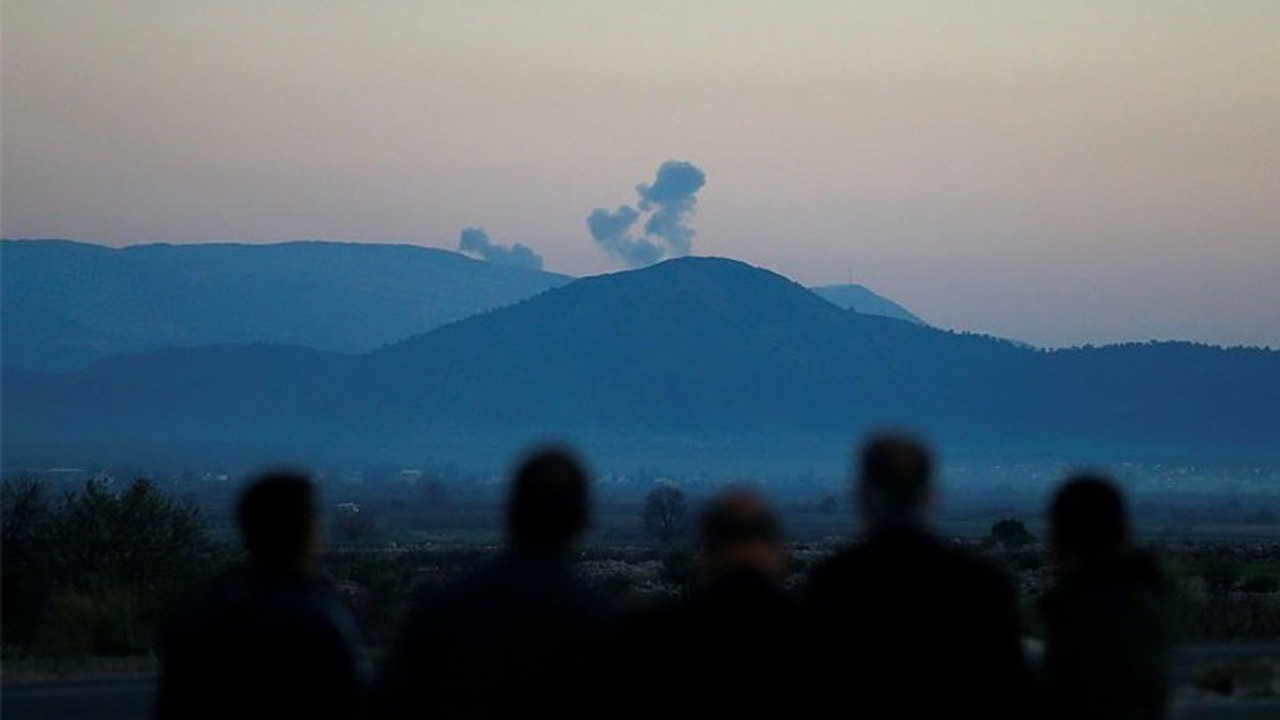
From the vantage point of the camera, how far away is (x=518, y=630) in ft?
25.0

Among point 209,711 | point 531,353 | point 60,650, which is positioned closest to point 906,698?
point 209,711

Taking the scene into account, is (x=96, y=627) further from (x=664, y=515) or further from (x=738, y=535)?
(x=664, y=515)

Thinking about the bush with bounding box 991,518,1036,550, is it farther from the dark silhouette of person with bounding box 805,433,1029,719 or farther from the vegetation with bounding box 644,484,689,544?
the dark silhouette of person with bounding box 805,433,1029,719

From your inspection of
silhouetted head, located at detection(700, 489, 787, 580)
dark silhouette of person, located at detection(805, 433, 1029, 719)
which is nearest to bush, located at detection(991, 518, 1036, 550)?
dark silhouette of person, located at detection(805, 433, 1029, 719)

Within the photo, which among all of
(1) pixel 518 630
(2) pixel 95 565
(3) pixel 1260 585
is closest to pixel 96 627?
(2) pixel 95 565

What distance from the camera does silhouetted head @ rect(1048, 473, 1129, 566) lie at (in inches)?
331

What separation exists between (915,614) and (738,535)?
611mm

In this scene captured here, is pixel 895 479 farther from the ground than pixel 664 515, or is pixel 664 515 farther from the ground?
pixel 664 515

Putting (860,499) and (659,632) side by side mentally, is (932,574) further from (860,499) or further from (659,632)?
(659,632)

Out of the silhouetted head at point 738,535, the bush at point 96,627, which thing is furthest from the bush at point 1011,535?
the silhouetted head at point 738,535

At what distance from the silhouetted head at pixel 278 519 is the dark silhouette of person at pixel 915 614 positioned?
1585 mm

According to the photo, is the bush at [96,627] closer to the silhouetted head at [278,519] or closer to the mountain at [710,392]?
the silhouetted head at [278,519]

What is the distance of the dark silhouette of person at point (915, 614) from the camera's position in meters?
7.40

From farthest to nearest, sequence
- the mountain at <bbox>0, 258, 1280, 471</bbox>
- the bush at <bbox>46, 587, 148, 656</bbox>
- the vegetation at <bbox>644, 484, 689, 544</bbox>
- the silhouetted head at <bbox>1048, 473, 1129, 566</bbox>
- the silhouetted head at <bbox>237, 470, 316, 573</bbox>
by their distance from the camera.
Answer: the mountain at <bbox>0, 258, 1280, 471</bbox>, the vegetation at <bbox>644, 484, 689, 544</bbox>, the bush at <bbox>46, 587, 148, 656</bbox>, the silhouetted head at <bbox>1048, 473, 1129, 566</bbox>, the silhouetted head at <bbox>237, 470, 316, 573</bbox>
